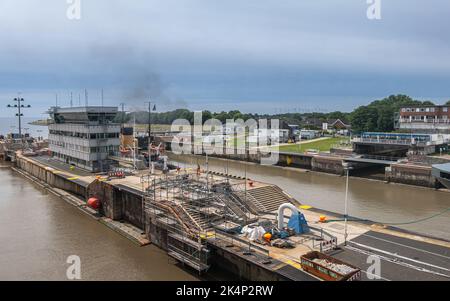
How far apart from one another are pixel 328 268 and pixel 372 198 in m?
26.3

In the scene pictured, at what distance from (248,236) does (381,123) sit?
263ft

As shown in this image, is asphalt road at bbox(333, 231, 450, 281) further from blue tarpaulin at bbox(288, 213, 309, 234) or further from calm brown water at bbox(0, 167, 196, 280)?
calm brown water at bbox(0, 167, 196, 280)

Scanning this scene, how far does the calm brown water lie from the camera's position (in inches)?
845

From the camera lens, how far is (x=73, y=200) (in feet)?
124

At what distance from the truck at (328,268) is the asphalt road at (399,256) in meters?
0.92

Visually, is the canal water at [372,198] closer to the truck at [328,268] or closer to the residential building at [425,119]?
the truck at [328,268]

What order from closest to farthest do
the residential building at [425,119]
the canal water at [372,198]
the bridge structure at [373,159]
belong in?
the canal water at [372,198] → the bridge structure at [373,159] → the residential building at [425,119]

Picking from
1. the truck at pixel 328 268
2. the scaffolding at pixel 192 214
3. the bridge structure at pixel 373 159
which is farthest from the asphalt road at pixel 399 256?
the bridge structure at pixel 373 159

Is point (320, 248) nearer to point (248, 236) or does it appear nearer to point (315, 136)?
point (248, 236)

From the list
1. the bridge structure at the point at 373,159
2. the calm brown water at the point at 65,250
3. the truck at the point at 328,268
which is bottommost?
the calm brown water at the point at 65,250

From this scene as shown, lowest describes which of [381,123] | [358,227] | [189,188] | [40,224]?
[40,224]

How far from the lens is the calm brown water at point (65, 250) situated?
2145 centimetres

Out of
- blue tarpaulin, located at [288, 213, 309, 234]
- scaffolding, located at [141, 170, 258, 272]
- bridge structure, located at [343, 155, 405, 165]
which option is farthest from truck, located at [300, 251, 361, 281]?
bridge structure, located at [343, 155, 405, 165]
